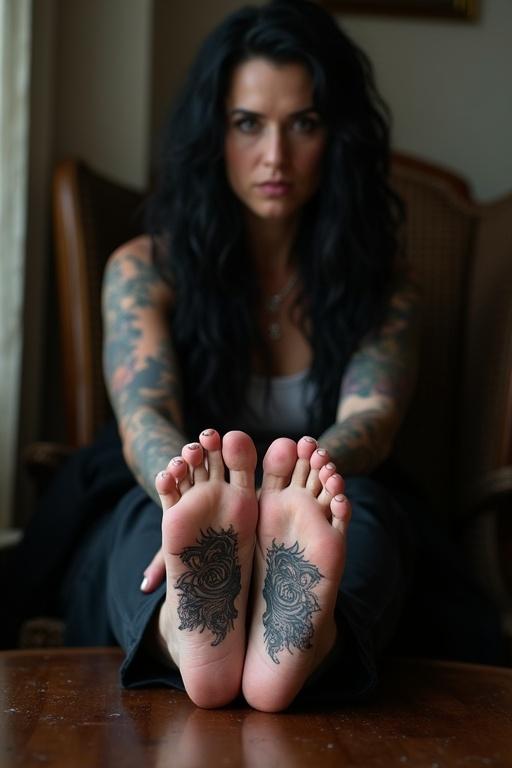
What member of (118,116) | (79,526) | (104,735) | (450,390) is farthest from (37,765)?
(118,116)

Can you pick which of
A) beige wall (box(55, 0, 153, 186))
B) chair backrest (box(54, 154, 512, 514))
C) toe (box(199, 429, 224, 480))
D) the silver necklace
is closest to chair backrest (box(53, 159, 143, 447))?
chair backrest (box(54, 154, 512, 514))

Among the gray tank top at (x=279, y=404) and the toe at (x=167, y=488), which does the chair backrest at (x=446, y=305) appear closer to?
the gray tank top at (x=279, y=404)

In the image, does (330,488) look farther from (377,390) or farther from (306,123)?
(306,123)

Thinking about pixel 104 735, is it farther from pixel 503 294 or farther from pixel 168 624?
pixel 503 294

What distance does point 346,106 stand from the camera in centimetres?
149

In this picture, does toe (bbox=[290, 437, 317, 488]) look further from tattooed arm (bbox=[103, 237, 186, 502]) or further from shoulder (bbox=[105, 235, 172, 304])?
shoulder (bbox=[105, 235, 172, 304])

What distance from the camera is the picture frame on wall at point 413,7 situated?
82.9 inches

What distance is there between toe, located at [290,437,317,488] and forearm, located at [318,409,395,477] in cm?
30

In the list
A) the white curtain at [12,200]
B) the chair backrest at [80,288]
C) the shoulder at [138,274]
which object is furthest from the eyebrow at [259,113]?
the white curtain at [12,200]

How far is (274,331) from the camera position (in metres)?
1.59

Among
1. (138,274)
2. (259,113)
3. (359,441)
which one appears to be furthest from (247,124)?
(359,441)

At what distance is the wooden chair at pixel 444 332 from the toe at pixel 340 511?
68 centimetres

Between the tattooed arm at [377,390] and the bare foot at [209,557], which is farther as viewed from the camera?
the tattooed arm at [377,390]

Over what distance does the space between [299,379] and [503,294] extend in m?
0.42
